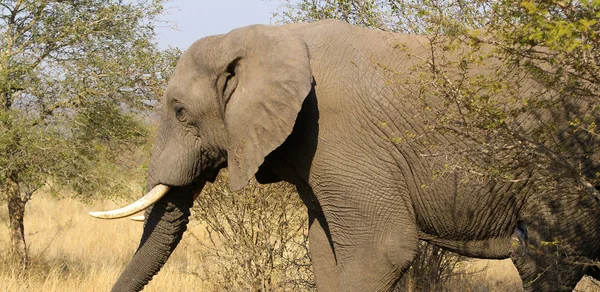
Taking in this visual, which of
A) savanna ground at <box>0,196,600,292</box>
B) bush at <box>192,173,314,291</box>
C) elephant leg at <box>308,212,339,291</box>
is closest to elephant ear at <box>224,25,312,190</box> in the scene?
elephant leg at <box>308,212,339,291</box>

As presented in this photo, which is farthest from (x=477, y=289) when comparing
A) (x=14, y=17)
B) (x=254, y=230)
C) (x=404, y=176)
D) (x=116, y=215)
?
(x=14, y=17)

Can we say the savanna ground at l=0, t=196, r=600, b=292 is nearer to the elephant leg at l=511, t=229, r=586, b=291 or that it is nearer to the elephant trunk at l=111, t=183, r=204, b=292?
the elephant leg at l=511, t=229, r=586, b=291

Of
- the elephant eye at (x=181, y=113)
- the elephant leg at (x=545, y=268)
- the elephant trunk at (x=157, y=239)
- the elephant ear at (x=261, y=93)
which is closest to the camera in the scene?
the elephant leg at (x=545, y=268)

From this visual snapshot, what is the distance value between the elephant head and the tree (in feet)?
8.51

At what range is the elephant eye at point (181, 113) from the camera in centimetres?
520

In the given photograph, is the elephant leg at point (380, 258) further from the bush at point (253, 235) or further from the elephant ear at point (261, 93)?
the bush at point (253, 235)

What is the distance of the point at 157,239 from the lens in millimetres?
5531

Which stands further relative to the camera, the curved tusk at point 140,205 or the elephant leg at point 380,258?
the curved tusk at point 140,205

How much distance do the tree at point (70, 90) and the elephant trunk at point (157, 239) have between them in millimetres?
2543

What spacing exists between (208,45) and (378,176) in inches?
53.9

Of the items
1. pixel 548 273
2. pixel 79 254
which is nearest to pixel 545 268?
pixel 548 273

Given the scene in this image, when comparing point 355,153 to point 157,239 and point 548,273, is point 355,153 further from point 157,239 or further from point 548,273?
point 157,239

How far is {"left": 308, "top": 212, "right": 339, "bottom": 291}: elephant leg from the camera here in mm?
5676

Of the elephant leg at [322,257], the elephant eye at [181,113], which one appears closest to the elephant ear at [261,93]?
the elephant eye at [181,113]
